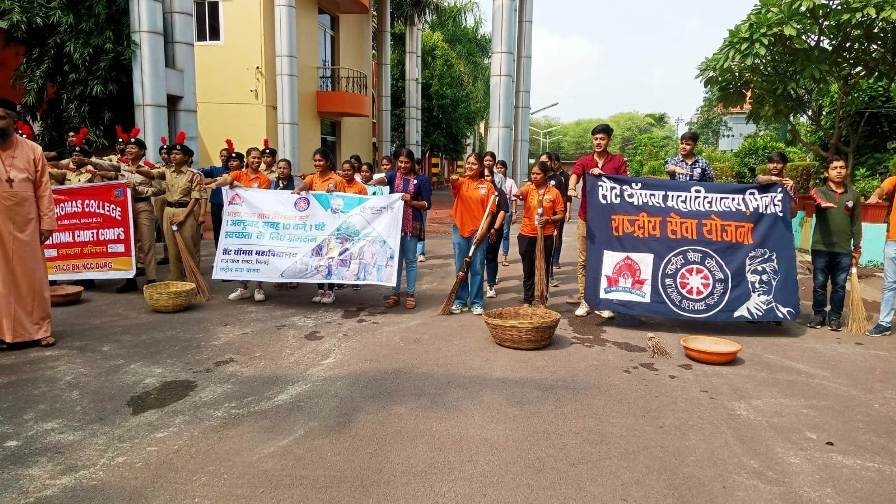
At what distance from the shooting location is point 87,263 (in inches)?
294

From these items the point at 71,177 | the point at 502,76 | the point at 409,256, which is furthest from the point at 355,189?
the point at 502,76

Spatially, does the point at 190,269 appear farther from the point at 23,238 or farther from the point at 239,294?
the point at 23,238

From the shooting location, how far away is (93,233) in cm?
749

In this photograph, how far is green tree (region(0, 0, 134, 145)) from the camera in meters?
11.2

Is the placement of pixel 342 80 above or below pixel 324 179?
above

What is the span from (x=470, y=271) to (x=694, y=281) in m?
2.30

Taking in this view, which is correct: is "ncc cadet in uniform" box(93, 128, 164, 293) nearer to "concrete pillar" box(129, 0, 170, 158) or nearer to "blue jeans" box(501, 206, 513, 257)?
"concrete pillar" box(129, 0, 170, 158)

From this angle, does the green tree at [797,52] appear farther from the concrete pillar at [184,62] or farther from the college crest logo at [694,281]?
the concrete pillar at [184,62]

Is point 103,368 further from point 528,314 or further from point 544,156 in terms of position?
point 544,156

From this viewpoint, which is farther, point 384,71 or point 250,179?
point 384,71

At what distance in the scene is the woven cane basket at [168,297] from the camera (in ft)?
20.9

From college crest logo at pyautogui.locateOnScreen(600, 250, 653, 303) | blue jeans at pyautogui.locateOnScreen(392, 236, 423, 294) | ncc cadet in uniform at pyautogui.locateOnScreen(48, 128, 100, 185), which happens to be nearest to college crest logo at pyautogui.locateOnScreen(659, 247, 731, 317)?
college crest logo at pyautogui.locateOnScreen(600, 250, 653, 303)

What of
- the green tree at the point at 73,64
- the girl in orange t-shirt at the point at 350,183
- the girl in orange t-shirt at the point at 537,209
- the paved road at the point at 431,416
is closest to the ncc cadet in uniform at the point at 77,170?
the paved road at the point at 431,416

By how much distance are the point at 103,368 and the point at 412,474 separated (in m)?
3.02
